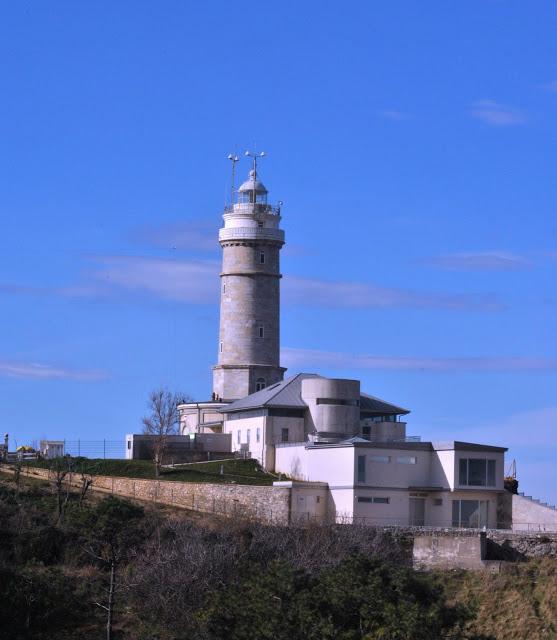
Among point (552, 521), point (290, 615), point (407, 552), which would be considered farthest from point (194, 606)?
point (552, 521)

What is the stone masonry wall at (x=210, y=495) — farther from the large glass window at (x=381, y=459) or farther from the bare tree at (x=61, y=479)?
the large glass window at (x=381, y=459)

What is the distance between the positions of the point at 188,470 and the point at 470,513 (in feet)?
38.3

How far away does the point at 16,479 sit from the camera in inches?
2060

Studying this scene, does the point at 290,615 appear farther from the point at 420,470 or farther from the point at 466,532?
the point at 420,470

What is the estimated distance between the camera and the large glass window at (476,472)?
51.7 metres

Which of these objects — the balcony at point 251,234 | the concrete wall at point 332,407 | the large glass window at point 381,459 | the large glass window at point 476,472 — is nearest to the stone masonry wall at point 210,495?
the large glass window at point 381,459

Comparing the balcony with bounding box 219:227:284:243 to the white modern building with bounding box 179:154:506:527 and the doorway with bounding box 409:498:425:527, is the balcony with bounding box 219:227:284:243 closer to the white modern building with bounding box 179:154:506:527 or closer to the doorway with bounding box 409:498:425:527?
the white modern building with bounding box 179:154:506:527

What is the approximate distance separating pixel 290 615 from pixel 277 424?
2737 cm

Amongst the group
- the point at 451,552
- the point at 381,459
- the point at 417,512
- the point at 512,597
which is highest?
the point at 381,459

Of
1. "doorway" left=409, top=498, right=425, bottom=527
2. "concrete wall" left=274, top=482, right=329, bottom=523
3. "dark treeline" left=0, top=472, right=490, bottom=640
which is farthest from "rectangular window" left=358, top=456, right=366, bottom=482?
"dark treeline" left=0, top=472, right=490, bottom=640

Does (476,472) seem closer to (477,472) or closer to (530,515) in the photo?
(477,472)

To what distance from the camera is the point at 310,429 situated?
193 feet

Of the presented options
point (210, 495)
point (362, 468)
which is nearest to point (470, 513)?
point (362, 468)

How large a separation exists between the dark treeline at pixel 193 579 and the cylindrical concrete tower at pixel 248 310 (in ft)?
51.3
